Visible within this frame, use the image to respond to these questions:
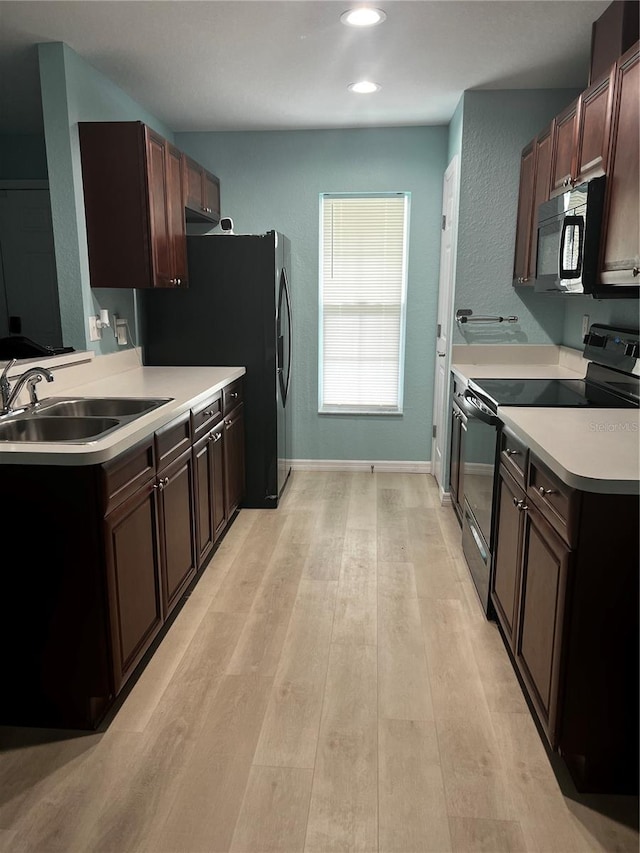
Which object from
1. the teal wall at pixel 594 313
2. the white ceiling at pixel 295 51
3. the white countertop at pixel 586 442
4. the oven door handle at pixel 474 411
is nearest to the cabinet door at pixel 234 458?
the oven door handle at pixel 474 411

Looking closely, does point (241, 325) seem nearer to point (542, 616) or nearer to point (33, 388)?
point (33, 388)

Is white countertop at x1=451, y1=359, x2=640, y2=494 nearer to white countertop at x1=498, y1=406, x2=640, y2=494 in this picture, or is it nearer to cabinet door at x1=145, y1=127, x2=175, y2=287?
white countertop at x1=498, y1=406, x2=640, y2=494

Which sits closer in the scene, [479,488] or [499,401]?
[499,401]

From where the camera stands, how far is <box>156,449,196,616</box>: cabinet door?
7.83 ft

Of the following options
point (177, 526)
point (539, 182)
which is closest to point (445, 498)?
point (539, 182)

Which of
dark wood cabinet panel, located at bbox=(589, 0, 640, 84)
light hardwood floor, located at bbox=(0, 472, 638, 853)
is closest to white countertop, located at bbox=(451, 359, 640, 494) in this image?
light hardwood floor, located at bbox=(0, 472, 638, 853)

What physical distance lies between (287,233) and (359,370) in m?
1.13

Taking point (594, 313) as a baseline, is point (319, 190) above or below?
above

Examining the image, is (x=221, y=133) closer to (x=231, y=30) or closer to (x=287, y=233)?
(x=287, y=233)

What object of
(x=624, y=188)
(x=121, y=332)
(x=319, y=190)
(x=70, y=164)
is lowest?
(x=121, y=332)

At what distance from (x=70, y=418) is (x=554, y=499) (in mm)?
1710

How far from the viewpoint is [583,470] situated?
157 centimetres

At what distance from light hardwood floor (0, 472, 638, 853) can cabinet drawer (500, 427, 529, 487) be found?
0.72 meters

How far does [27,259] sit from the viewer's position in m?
4.40
